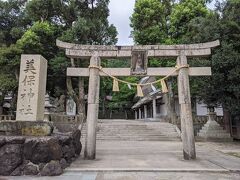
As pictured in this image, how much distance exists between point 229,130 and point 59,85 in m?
16.4

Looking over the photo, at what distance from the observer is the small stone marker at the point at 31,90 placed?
8.23 meters

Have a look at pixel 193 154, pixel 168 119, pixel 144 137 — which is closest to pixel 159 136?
A: pixel 144 137

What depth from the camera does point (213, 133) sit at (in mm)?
18250

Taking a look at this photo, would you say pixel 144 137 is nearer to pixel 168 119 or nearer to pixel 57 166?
pixel 168 119

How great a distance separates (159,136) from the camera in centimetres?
1928

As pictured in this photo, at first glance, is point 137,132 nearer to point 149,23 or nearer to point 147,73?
point 149,23

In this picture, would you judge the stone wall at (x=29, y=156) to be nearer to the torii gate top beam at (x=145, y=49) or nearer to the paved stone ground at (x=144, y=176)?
the paved stone ground at (x=144, y=176)

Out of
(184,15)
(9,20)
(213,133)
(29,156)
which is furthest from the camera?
(9,20)

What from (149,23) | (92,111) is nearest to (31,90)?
(92,111)

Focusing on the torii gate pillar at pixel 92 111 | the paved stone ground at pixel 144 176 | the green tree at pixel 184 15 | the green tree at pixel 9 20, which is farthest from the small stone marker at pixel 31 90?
the green tree at pixel 9 20

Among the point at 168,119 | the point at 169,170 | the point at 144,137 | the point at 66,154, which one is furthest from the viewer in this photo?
the point at 168,119

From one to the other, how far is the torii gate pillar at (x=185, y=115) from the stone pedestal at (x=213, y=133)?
9.33 meters

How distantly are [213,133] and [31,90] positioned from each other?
45.9ft

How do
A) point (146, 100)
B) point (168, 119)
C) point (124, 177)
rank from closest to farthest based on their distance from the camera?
point (124, 177) → point (168, 119) → point (146, 100)
